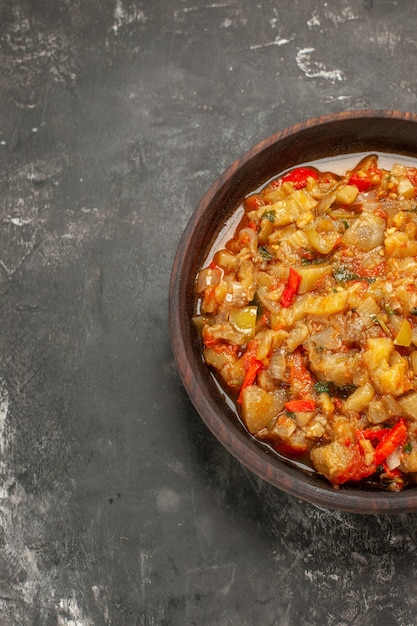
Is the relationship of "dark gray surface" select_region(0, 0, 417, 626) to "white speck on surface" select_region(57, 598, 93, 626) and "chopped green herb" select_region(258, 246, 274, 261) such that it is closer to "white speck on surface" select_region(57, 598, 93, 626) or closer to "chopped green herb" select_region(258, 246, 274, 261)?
"white speck on surface" select_region(57, 598, 93, 626)

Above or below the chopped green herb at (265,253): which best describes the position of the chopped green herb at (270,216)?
above

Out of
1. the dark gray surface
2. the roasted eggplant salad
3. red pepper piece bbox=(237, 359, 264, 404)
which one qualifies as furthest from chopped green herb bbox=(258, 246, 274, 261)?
the dark gray surface

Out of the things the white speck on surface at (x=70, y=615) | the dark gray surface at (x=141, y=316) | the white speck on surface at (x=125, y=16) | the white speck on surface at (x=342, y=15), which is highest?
the white speck on surface at (x=125, y=16)

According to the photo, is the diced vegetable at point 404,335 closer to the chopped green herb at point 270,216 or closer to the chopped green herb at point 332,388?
the chopped green herb at point 332,388

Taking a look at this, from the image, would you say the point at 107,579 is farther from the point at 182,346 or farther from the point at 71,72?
the point at 71,72

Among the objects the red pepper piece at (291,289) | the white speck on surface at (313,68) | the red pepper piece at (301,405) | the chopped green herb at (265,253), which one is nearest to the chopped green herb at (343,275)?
the red pepper piece at (291,289)
